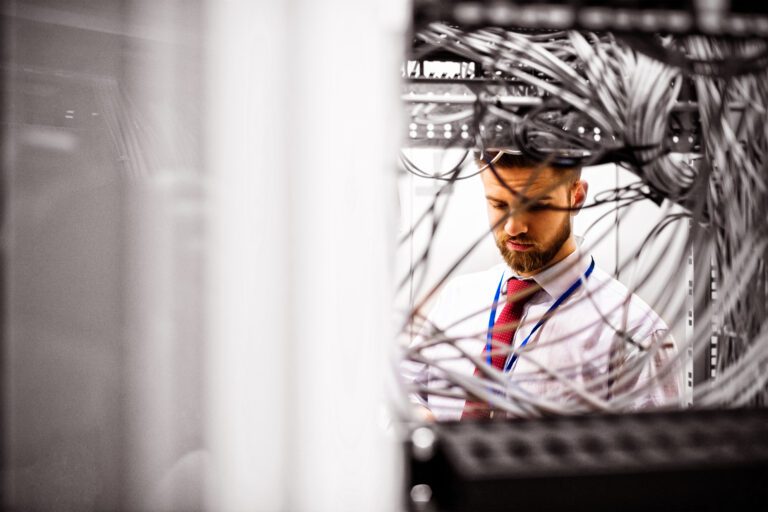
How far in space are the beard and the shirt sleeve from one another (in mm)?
249

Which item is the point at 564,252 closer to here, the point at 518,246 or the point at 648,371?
the point at 518,246

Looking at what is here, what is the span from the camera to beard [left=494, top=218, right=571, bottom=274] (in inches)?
45.0

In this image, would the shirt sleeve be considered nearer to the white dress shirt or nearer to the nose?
the white dress shirt

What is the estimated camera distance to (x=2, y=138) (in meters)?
0.33

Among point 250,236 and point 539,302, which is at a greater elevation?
point 250,236

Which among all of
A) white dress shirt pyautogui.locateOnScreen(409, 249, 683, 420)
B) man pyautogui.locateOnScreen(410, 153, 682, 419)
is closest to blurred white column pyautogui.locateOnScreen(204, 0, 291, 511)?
white dress shirt pyautogui.locateOnScreen(409, 249, 683, 420)

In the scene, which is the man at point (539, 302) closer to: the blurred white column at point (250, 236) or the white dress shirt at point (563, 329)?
the white dress shirt at point (563, 329)

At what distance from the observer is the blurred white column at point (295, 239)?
1.04 ft

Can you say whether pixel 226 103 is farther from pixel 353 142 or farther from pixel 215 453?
pixel 215 453

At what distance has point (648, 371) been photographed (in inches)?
37.8

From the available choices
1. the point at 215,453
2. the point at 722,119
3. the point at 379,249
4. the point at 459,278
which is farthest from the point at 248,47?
the point at 459,278

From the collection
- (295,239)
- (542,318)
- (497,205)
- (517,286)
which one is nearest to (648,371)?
(542,318)

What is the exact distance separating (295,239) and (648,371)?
865 millimetres

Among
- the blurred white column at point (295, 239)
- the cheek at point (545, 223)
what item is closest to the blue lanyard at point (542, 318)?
the cheek at point (545, 223)
